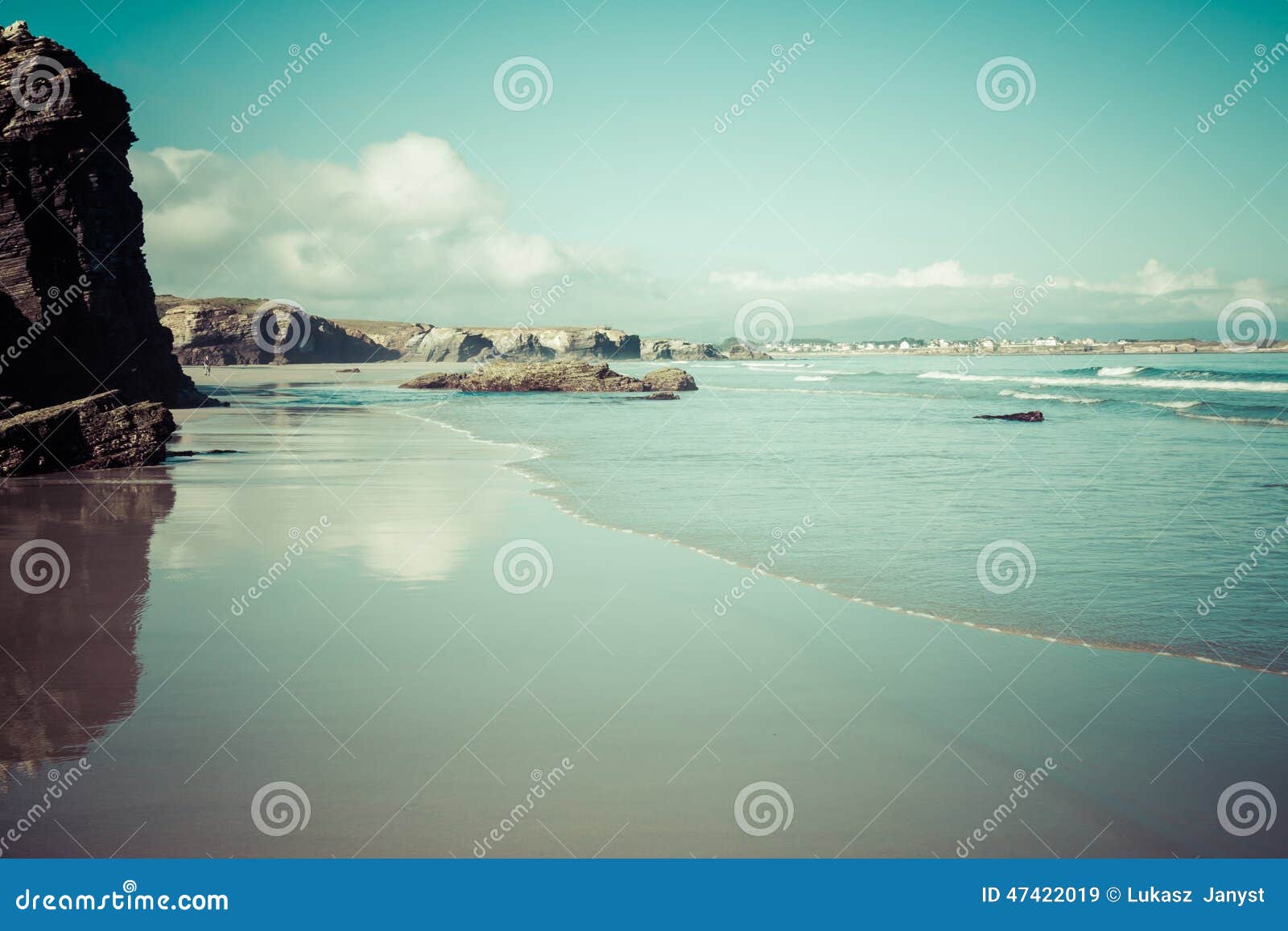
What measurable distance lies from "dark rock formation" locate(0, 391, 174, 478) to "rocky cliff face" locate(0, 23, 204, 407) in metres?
3.33

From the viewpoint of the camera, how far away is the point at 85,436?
17188 millimetres

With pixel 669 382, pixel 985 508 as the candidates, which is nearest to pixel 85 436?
pixel 985 508

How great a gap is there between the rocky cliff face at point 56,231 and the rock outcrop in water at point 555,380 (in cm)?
2975

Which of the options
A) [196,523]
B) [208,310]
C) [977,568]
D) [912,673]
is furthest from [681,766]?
[208,310]

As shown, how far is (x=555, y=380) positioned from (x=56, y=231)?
34.2 m

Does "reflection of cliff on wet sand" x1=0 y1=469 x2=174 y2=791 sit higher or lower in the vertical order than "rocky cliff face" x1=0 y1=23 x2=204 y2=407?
lower

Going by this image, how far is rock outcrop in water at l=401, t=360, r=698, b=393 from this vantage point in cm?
5425

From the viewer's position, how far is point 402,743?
16.0 ft

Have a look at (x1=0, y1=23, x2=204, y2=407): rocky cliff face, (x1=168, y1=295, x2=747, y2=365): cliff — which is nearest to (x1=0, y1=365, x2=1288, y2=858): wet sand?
(x1=0, y1=23, x2=204, y2=407): rocky cliff face

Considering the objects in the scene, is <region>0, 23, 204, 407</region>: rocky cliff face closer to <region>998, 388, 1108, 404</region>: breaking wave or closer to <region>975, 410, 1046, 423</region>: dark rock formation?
<region>975, 410, 1046, 423</region>: dark rock formation

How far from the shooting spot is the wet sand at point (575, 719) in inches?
161

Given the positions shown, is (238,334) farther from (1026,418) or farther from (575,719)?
(575,719)

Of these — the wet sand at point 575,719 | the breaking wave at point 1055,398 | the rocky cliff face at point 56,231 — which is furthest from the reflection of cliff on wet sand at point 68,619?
the breaking wave at point 1055,398

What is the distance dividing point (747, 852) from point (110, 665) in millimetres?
4835
